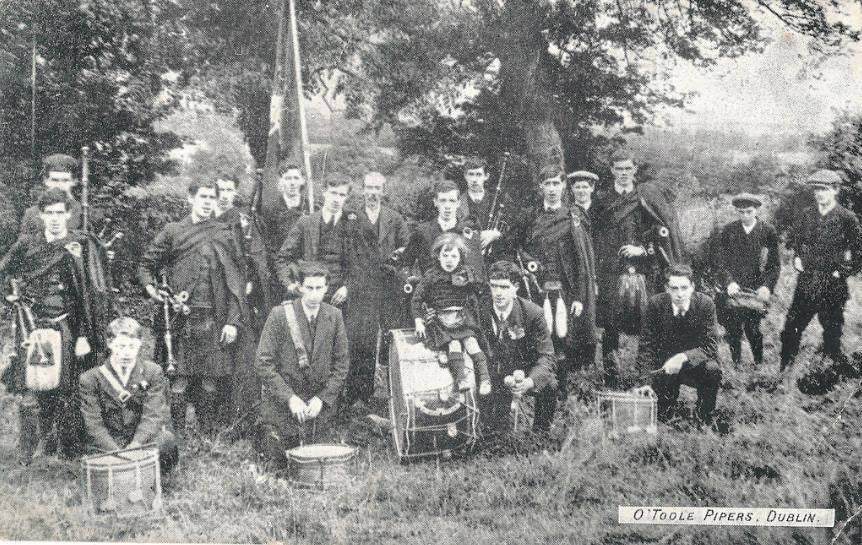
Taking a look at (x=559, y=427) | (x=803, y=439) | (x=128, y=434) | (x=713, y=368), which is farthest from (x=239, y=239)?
(x=803, y=439)

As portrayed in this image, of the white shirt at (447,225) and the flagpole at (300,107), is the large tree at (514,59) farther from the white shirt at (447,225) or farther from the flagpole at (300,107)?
the white shirt at (447,225)

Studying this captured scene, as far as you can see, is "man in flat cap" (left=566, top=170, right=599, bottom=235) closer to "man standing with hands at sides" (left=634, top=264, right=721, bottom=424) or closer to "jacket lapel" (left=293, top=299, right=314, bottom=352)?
"man standing with hands at sides" (left=634, top=264, right=721, bottom=424)

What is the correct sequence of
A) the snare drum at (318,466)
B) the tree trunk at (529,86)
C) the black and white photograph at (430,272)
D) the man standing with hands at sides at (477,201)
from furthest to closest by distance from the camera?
1. the tree trunk at (529,86)
2. the man standing with hands at sides at (477,201)
3. the black and white photograph at (430,272)
4. the snare drum at (318,466)

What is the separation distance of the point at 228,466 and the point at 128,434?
25.9 inches

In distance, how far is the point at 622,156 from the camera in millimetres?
5297

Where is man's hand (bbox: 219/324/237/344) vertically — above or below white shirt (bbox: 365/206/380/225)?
below

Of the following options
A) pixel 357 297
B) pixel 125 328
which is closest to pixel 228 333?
pixel 125 328

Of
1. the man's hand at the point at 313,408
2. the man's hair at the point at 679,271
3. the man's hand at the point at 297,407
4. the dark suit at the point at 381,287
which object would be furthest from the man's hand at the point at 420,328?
the man's hair at the point at 679,271

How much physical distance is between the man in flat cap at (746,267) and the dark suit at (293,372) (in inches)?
106

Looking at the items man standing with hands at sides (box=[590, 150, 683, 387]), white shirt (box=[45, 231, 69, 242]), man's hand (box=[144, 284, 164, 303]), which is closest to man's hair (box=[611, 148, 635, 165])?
man standing with hands at sides (box=[590, 150, 683, 387])

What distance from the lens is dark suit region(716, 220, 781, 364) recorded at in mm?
5328

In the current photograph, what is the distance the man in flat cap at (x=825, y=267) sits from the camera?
5.33 metres

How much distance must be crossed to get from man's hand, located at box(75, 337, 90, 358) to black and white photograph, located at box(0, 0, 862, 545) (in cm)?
1

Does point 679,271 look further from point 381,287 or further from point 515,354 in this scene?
point 381,287
